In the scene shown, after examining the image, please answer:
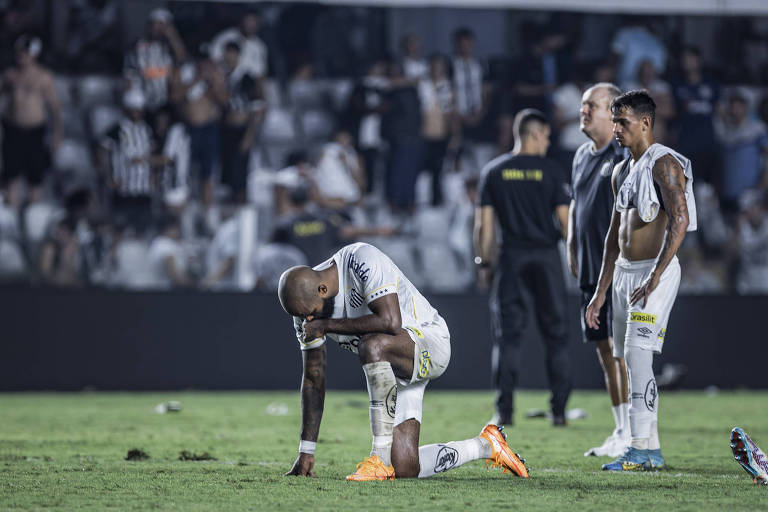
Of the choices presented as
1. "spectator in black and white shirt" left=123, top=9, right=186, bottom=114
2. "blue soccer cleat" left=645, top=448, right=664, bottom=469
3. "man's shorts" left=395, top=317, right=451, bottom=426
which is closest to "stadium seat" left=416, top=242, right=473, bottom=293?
"spectator in black and white shirt" left=123, top=9, right=186, bottom=114

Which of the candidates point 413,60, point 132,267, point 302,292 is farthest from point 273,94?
point 302,292

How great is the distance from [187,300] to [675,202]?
728cm

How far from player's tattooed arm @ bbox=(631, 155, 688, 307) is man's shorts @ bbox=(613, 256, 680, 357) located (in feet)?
0.24

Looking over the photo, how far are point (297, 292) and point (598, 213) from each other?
2.39 metres

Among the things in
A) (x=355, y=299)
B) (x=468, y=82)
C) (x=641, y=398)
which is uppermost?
(x=468, y=82)

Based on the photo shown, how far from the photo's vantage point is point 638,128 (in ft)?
17.5

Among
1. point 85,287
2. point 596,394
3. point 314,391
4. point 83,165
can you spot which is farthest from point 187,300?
point 314,391

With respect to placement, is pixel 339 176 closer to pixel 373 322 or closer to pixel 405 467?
pixel 373 322

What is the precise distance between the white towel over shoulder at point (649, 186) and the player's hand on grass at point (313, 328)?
5.78ft

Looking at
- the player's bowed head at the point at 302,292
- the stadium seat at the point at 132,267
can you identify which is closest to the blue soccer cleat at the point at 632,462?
the player's bowed head at the point at 302,292

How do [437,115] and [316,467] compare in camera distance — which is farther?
[437,115]

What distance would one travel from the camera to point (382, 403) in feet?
15.5

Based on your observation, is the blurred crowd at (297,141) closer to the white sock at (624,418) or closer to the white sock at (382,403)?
the white sock at (624,418)

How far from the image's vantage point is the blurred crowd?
12148 mm
